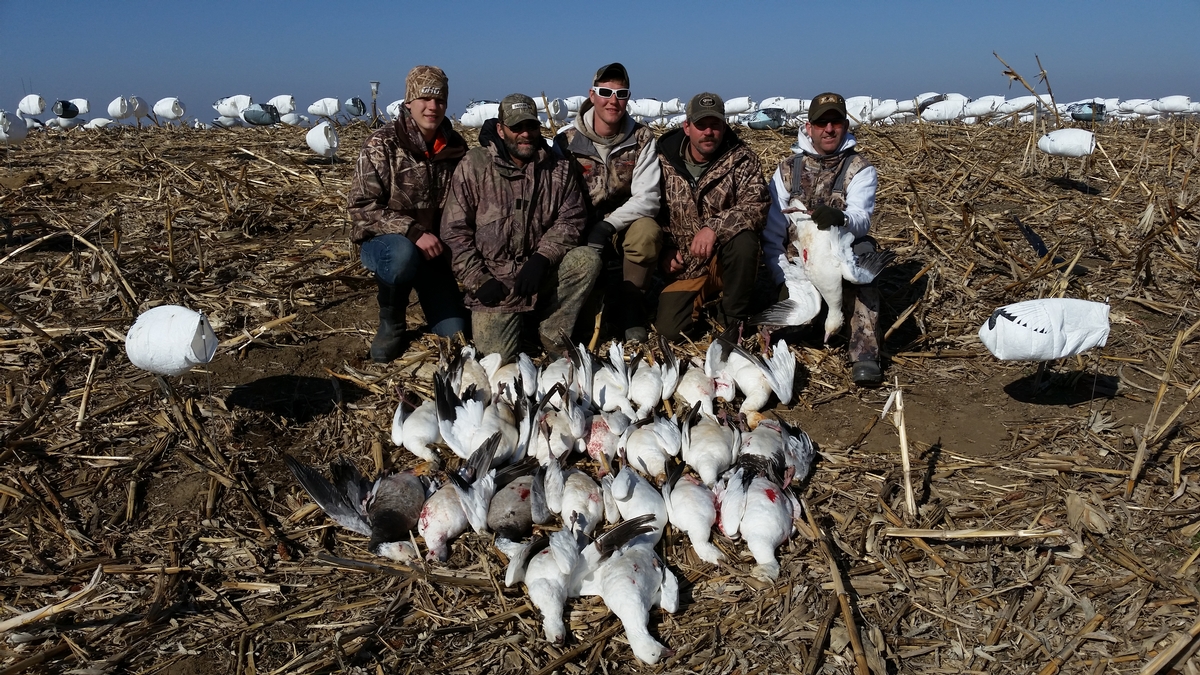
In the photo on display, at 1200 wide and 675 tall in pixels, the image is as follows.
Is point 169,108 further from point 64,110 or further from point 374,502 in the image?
point 374,502

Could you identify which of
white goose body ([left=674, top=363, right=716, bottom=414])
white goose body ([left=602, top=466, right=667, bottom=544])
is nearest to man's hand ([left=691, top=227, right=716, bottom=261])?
white goose body ([left=674, top=363, right=716, bottom=414])

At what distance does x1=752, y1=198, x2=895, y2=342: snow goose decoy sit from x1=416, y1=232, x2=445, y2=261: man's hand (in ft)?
6.65

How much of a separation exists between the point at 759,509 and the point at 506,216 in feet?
7.91

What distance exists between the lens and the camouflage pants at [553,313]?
4719mm

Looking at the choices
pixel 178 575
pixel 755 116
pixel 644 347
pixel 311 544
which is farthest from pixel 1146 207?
pixel 755 116

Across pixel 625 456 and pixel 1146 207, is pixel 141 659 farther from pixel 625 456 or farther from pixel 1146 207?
pixel 1146 207

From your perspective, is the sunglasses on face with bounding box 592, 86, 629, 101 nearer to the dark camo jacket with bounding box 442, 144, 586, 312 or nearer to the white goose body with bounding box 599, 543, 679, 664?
the dark camo jacket with bounding box 442, 144, 586, 312

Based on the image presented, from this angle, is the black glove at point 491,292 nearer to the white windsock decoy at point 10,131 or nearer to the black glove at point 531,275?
the black glove at point 531,275

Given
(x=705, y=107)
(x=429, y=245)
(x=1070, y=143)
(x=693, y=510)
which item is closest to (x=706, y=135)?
(x=705, y=107)

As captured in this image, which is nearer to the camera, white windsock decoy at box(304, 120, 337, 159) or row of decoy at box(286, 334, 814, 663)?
row of decoy at box(286, 334, 814, 663)

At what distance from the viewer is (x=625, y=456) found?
12.4 ft

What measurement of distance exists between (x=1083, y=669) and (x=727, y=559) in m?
1.32

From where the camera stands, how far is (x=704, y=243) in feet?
15.9

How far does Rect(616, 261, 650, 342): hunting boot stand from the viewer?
5.09 m
